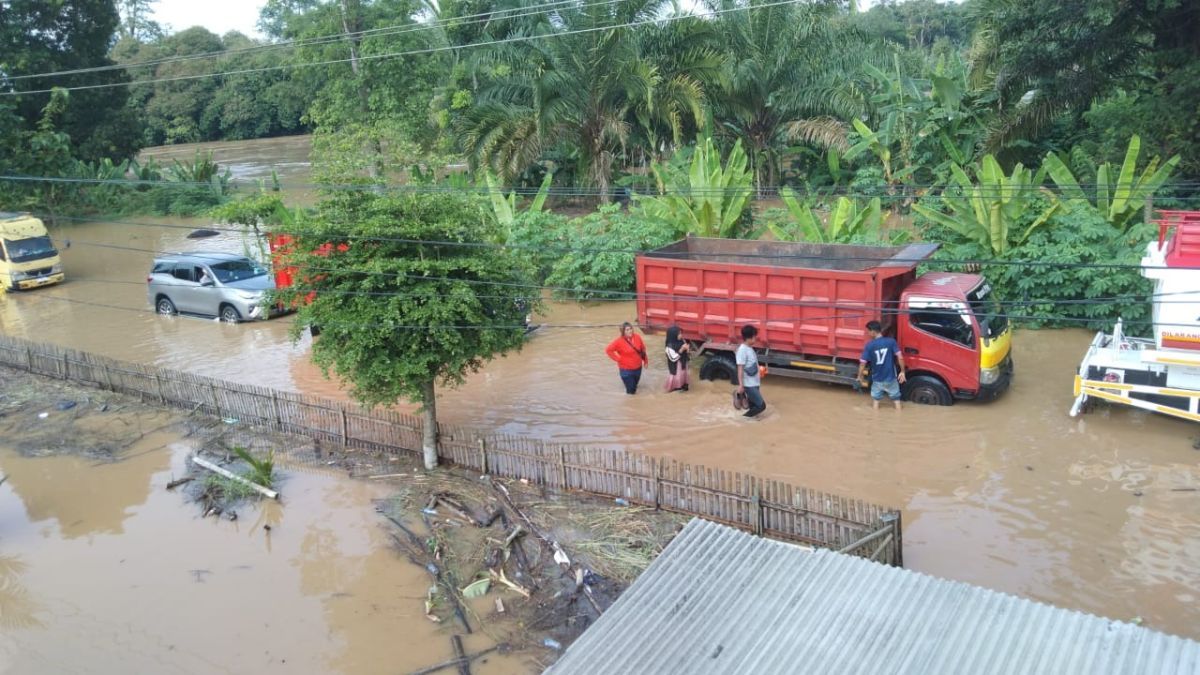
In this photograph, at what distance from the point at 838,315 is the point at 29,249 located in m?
23.0

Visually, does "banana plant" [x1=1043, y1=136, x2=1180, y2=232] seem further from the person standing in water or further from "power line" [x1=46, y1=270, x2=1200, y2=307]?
the person standing in water

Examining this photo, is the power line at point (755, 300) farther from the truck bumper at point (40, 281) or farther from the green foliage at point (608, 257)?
the truck bumper at point (40, 281)

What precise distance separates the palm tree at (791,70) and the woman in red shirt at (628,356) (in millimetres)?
15063

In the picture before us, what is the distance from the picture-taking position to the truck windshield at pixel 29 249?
985 inches

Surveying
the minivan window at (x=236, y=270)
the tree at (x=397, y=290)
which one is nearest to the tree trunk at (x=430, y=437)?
the tree at (x=397, y=290)

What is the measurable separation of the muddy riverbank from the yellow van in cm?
1393

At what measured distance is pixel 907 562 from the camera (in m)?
9.33

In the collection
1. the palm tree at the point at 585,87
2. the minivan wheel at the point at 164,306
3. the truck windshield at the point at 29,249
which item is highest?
the palm tree at the point at 585,87

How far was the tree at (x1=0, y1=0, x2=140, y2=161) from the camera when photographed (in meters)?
33.8

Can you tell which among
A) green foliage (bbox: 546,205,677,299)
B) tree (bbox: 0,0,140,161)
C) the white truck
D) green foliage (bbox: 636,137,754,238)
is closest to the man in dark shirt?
the white truck

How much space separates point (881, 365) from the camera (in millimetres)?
12867

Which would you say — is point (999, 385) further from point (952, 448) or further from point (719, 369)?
point (719, 369)

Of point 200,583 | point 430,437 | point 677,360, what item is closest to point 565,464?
point 430,437

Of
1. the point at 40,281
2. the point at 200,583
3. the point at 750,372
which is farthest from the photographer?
the point at 40,281
